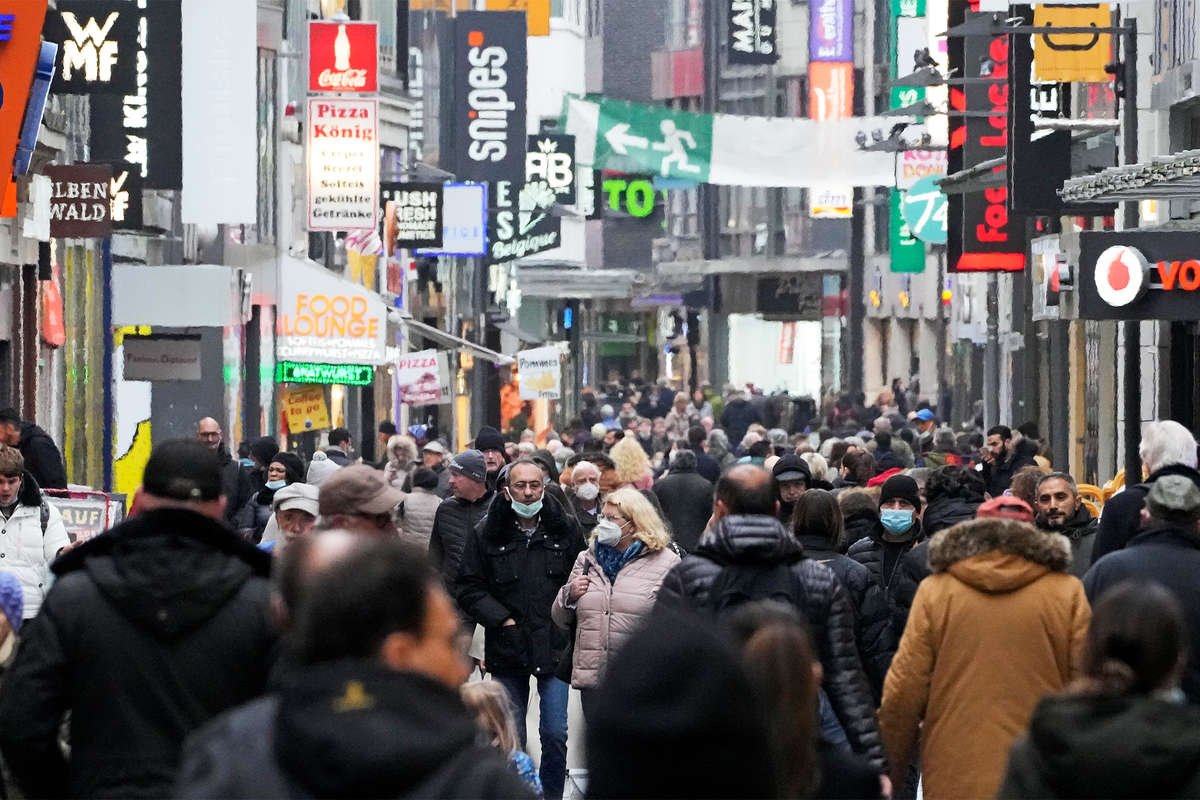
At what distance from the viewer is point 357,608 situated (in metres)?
3.86

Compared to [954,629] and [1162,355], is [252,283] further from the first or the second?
[954,629]

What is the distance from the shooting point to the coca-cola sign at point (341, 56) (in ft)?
110

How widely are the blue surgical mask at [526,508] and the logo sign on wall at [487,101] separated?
95.3 feet

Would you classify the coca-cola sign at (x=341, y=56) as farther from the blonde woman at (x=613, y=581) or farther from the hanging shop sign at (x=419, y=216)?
the blonde woman at (x=613, y=581)

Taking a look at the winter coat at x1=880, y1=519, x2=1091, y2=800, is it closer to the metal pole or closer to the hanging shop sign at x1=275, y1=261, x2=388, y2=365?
the metal pole

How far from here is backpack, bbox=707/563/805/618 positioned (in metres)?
7.97

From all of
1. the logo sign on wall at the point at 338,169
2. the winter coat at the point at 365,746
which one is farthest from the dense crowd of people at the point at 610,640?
the logo sign on wall at the point at 338,169

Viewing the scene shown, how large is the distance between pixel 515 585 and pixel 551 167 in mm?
34799

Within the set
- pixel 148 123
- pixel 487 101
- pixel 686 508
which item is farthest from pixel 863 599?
pixel 487 101

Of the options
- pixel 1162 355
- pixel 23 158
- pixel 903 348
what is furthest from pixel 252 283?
pixel 903 348

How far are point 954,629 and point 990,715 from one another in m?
0.28

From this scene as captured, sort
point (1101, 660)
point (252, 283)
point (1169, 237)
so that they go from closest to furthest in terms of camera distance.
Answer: point (1101, 660) < point (1169, 237) < point (252, 283)

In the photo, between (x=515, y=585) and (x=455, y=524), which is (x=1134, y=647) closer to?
(x=515, y=585)

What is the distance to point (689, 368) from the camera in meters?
74.9
